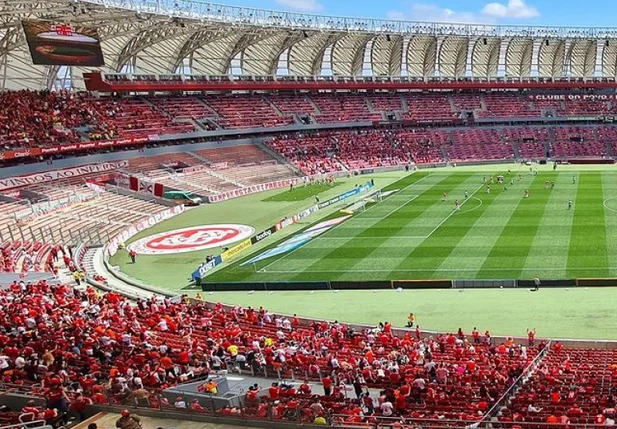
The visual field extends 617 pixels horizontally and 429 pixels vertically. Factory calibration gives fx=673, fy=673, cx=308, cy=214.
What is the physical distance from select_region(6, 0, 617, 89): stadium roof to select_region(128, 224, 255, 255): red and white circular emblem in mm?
18618

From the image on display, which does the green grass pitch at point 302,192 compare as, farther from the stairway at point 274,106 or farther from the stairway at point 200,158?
the stairway at point 274,106

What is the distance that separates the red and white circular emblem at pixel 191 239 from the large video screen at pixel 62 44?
18.9 m

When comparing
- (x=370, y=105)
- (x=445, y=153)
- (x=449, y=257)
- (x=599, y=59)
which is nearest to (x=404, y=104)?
(x=370, y=105)

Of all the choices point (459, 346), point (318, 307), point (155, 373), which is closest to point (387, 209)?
point (318, 307)

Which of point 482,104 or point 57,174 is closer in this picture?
point 57,174

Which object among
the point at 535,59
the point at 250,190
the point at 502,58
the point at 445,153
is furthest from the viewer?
the point at 535,59

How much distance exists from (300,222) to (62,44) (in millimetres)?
25879

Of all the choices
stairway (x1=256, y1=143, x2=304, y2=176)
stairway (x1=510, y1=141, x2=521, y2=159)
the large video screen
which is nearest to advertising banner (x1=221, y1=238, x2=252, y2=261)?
the large video screen

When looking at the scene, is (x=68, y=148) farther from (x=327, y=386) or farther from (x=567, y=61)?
(x=567, y=61)

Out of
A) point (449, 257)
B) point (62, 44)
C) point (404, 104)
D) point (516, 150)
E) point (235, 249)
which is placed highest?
point (62, 44)

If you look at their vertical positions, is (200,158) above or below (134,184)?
above

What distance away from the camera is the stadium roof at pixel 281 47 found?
5916 cm

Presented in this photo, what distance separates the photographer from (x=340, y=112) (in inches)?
3939

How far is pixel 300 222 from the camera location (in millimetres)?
55188
